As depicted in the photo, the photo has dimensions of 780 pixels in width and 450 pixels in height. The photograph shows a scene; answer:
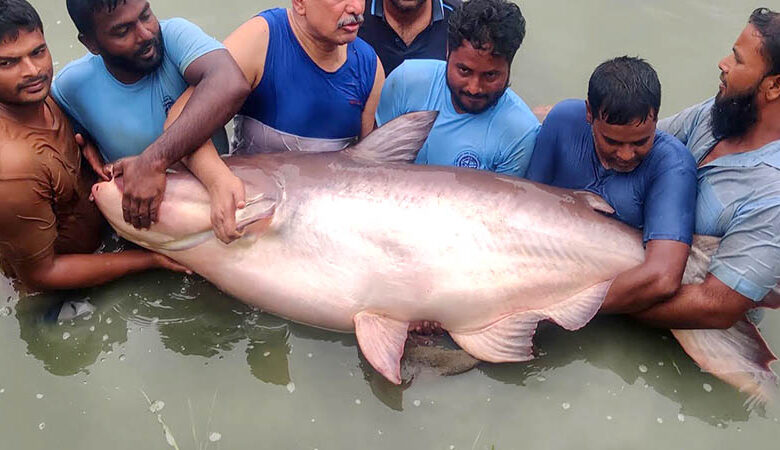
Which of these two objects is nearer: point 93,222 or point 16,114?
point 16,114

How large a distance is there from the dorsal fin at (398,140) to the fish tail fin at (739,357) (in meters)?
1.49

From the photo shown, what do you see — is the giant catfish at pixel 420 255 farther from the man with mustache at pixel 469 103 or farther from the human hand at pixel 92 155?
the man with mustache at pixel 469 103

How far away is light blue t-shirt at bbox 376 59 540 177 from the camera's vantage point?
3.61 meters

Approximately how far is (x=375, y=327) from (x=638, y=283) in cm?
114

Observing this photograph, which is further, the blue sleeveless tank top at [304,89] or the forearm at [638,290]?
the blue sleeveless tank top at [304,89]

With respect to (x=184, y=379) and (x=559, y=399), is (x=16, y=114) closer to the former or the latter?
(x=184, y=379)

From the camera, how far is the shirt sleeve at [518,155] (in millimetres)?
3623

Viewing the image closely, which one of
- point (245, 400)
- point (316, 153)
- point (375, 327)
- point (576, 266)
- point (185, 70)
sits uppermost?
point (185, 70)

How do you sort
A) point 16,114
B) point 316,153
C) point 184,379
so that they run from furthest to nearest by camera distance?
point 316,153 → point 184,379 → point 16,114

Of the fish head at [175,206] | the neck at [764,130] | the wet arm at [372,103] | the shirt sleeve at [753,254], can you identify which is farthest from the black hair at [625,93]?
the fish head at [175,206]

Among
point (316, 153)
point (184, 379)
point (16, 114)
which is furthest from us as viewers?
point (316, 153)

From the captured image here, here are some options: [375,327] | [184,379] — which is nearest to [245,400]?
[184,379]

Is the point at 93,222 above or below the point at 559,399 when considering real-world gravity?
above

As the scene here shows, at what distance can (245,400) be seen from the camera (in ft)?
10.4
